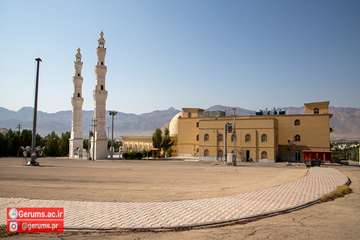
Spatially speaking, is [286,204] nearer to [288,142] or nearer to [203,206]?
[203,206]

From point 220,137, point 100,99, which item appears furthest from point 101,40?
point 220,137

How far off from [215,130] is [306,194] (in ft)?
143

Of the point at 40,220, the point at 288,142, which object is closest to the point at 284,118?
the point at 288,142

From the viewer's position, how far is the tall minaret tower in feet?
202

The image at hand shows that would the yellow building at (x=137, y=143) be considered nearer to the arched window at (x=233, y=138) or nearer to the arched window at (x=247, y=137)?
the arched window at (x=233, y=138)

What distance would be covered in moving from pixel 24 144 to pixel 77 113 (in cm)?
1285

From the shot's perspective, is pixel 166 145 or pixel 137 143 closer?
pixel 166 145

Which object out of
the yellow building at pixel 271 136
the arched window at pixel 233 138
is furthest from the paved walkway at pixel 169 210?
the yellow building at pixel 271 136

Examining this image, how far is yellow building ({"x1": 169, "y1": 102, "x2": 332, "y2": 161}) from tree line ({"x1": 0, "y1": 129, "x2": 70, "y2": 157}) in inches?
1199

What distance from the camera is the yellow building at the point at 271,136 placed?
51781mm

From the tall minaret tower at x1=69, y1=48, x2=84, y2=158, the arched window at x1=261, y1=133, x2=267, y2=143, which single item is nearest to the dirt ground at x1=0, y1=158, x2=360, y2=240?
the arched window at x1=261, y1=133, x2=267, y2=143

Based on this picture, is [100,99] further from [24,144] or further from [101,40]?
[24,144]

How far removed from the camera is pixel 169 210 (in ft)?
34.2

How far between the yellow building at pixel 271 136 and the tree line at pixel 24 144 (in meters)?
30.5
